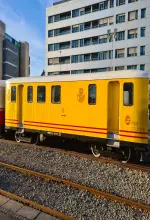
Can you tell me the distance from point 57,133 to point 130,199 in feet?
21.2

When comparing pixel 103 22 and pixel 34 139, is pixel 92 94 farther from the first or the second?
pixel 103 22

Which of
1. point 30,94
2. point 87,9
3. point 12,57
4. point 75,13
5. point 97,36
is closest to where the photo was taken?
point 30,94

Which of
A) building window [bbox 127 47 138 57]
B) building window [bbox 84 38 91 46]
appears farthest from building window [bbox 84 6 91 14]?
building window [bbox 127 47 138 57]

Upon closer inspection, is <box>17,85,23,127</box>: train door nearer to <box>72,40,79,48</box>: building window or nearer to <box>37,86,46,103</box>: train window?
<box>37,86,46,103</box>: train window

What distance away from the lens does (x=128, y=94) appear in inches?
431

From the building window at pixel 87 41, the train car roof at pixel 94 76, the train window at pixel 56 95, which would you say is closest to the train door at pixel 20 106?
the train car roof at pixel 94 76

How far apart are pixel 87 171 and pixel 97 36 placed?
55536 millimetres

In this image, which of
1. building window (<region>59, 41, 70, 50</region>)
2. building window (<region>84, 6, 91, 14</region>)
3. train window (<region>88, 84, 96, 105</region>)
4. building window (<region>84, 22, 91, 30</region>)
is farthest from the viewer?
building window (<region>59, 41, 70, 50</region>)

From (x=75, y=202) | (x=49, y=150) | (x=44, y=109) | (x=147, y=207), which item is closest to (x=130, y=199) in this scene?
(x=147, y=207)

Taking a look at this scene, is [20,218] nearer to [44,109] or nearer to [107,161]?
[107,161]

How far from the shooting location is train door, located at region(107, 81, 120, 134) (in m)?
11.5

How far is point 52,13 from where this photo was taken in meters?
70.6

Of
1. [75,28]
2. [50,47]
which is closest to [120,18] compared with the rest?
[75,28]

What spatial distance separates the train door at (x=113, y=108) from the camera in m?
11.5
